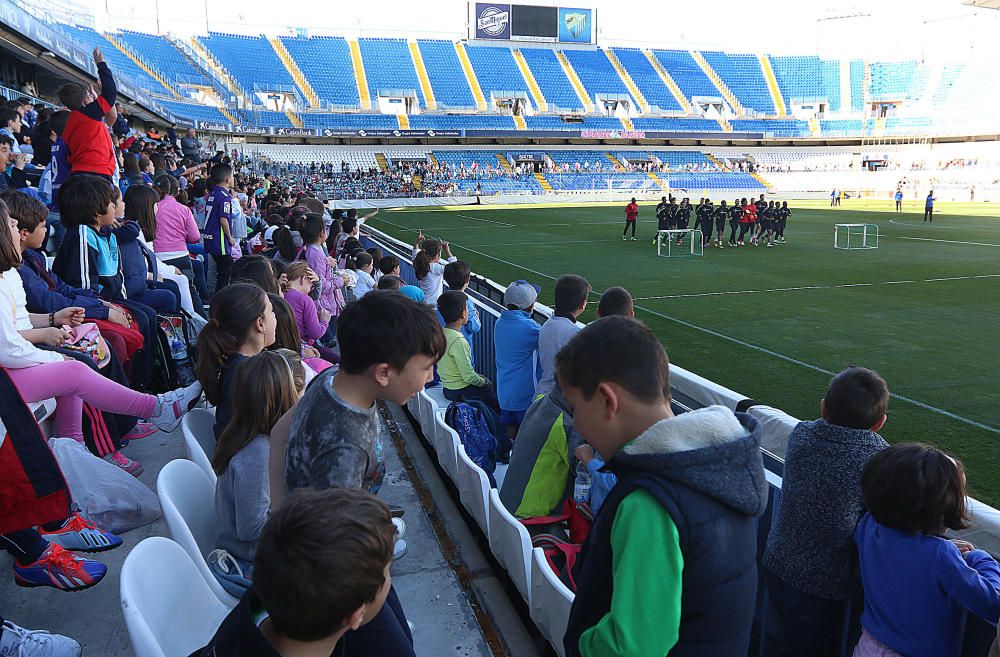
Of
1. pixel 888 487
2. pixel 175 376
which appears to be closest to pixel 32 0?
pixel 175 376

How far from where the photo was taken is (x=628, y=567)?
1565 mm

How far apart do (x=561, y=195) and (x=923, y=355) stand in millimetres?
38624

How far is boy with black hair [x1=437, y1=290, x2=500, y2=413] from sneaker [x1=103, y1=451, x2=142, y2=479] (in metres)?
Answer: 2.08

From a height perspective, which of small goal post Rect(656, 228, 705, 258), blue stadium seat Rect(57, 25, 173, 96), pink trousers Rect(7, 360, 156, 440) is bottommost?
small goal post Rect(656, 228, 705, 258)

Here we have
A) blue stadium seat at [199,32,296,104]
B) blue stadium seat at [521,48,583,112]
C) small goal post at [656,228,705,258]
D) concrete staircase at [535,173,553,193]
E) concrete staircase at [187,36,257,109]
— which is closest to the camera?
small goal post at [656,228,705,258]

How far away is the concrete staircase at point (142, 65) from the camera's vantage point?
142ft

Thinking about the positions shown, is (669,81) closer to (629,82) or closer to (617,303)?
(629,82)

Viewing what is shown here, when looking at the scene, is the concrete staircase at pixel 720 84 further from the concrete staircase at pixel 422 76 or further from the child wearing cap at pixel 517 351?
the child wearing cap at pixel 517 351

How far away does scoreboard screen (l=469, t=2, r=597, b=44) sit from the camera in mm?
61469

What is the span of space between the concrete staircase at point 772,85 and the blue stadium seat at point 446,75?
2581 centimetres

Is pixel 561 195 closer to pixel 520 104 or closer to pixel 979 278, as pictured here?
pixel 520 104

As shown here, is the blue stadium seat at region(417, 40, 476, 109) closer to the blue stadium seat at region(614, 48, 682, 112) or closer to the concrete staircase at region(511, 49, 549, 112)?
the concrete staircase at region(511, 49, 549, 112)

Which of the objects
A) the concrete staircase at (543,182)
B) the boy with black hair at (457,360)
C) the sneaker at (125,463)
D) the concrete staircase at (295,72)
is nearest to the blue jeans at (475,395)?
the boy with black hair at (457,360)

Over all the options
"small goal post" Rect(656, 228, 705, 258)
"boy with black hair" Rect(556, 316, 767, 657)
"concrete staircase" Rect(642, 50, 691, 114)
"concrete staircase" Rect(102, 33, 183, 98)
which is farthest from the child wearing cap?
"concrete staircase" Rect(642, 50, 691, 114)
